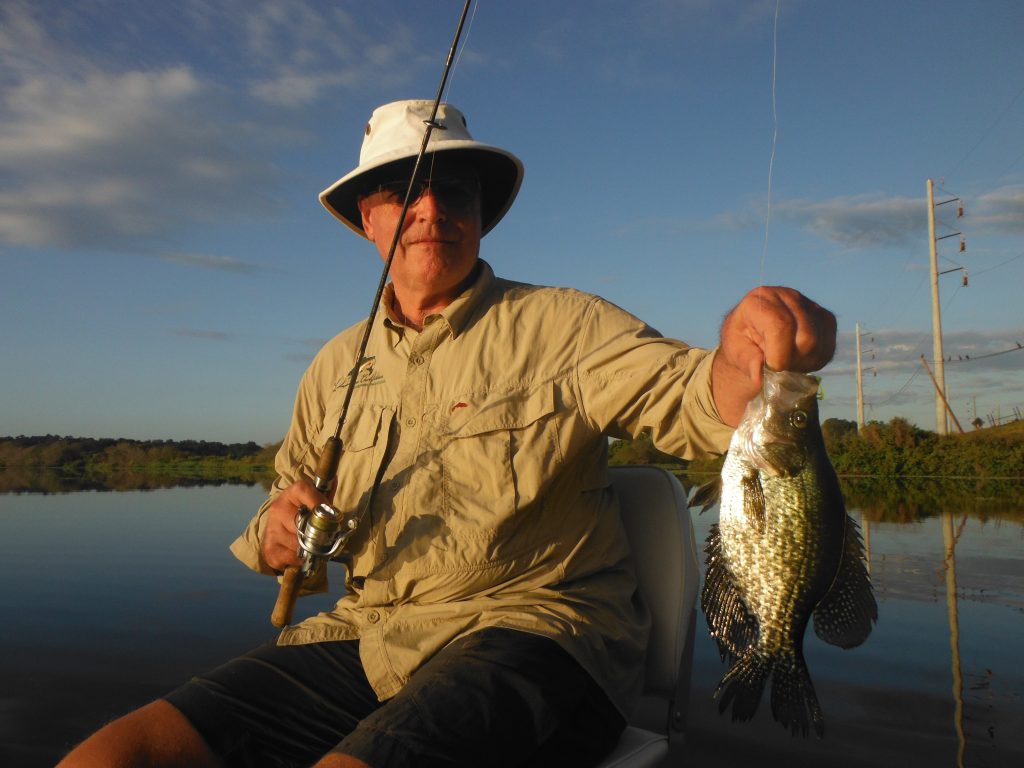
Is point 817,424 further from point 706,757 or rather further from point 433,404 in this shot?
point 706,757

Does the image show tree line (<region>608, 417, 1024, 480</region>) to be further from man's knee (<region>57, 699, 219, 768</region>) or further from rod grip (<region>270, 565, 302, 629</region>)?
man's knee (<region>57, 699, 219, 768</region>)

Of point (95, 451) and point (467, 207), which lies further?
point (95, 451)

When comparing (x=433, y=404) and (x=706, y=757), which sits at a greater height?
(x=433, y=404)

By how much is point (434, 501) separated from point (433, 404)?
375 mm

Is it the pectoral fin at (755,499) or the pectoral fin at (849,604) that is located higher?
the pectoral fin at (755,499)

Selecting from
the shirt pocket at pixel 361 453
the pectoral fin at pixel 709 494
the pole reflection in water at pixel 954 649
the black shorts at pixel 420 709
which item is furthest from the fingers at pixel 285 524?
the pole reflection in water at pixel 954 649

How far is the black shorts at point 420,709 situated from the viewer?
6.62 feet

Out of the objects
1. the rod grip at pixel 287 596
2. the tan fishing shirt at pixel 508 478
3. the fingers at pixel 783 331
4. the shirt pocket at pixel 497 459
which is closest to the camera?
the fingers at pixel 783 331

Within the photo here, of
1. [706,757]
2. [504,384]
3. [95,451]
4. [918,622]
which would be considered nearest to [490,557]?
[504,384]

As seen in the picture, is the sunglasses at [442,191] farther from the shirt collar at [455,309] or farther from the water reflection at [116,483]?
the water reflection at [116,483]

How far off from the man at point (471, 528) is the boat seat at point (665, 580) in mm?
113

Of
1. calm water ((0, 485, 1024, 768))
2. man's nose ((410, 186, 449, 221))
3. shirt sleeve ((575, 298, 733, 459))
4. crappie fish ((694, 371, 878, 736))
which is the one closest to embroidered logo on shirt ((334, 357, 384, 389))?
man's nose ((410, 186, 449, 221))

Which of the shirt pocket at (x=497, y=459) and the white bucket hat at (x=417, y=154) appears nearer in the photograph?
the shirt pocket at (x=497, y=459)

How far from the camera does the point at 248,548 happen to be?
Result: 3.17m
